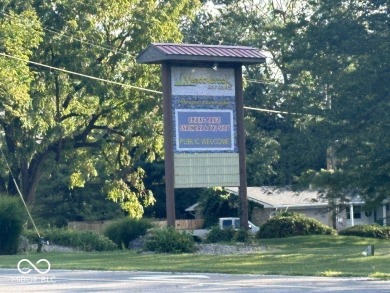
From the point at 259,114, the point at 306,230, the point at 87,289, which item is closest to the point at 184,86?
the point at 306,230

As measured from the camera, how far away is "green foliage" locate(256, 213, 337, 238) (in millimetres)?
45216

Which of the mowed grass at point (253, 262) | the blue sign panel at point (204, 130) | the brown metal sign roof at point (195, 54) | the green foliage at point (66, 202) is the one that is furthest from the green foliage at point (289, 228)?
the green foliage at point (66, 202)

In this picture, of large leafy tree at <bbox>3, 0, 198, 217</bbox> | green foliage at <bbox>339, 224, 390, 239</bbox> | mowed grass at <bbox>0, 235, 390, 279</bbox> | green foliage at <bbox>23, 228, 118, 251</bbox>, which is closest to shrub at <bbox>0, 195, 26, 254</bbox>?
mowed grass at <bbox>0, 235, 390, 279</bbox>

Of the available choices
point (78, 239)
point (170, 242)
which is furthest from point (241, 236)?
point (78, 239)

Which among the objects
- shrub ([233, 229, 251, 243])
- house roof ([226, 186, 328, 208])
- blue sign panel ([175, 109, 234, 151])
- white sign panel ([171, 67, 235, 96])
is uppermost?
white sign panel ([171, 67, 235, 96])

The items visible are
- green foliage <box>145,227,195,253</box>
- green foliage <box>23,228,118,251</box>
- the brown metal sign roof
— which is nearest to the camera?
green foliage <box>145,227,195,253</box>

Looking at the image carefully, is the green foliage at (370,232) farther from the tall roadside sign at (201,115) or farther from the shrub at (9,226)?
the shrub at (9,226)

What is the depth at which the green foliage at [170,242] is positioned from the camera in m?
33.6

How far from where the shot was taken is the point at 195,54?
35.1m

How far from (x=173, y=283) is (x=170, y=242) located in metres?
13.0

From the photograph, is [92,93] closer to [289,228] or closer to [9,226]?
[289,228]

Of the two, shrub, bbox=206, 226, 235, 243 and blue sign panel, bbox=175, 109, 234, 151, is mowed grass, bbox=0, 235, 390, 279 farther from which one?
blue sign panel, bbox=175, 109, 234, 151

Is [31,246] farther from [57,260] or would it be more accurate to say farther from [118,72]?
[118,72]

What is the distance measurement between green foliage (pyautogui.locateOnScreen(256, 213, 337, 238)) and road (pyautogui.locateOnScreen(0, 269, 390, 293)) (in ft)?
70.1
